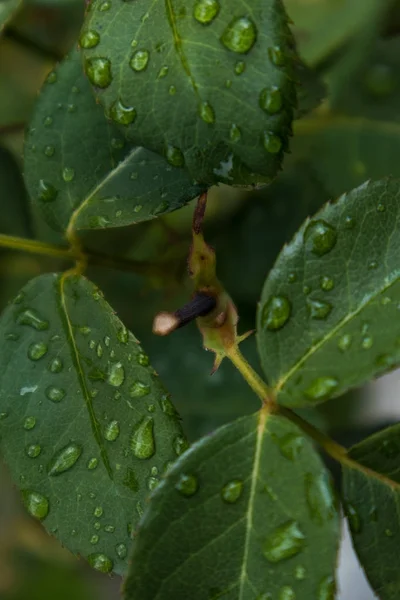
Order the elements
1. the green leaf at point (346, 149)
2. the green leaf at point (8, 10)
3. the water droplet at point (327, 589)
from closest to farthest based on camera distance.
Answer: the water droplet at point (327, 589), the green leaf at point (8, 10), the green leaf at point (346, 149)

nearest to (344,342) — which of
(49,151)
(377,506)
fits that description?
(377,506)

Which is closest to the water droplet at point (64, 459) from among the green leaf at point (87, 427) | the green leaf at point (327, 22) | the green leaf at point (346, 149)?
the green leaf at point (87, 427)

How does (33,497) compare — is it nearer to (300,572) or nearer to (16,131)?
(300,572)

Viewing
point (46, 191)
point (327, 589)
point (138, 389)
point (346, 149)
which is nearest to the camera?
point (327, 589)

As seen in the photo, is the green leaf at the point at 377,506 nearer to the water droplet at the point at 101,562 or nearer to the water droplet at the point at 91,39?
the water droplet at the point at 101,562

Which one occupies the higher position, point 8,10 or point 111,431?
point 8,10

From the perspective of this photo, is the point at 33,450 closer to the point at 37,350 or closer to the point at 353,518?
the point at 37,350

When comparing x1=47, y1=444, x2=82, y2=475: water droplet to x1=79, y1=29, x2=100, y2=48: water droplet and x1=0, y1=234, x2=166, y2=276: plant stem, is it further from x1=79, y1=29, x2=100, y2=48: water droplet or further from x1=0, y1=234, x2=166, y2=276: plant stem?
x1=79, y1=29, x2=100, y2=48: water droplet

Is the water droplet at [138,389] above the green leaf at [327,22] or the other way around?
the other way around
